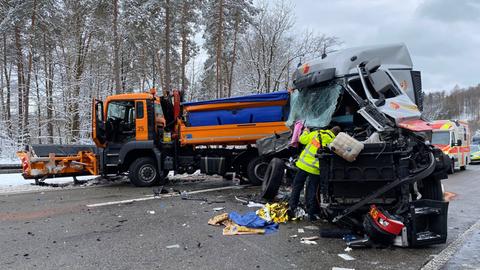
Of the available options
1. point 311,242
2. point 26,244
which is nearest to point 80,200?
point 26,244

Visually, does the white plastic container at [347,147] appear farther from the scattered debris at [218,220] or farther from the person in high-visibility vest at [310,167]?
the scattered debris at [218,220]

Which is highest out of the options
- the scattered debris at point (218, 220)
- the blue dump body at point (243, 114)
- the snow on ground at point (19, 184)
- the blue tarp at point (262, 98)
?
the blue tarp at point (262, 98)

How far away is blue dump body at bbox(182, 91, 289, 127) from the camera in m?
10.7

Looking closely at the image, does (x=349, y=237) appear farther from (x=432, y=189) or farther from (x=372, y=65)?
(x=372, y=65)

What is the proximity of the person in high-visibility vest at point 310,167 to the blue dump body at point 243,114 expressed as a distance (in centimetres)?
364

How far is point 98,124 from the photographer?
36.1ft

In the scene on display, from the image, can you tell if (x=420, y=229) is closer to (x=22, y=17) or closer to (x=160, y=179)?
(x=160, y=179)

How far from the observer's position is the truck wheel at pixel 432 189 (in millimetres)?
5840

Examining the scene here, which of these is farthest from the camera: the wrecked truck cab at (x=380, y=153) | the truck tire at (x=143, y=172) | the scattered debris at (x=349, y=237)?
the truck tire at (x=143, y=172)

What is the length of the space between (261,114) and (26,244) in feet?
21.7

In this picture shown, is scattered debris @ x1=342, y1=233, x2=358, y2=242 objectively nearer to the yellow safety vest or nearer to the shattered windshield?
the yellow safety vest

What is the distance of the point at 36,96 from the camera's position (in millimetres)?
26578

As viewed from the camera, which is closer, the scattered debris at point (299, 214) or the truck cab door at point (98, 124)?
the scattered debris at point (299, 214)

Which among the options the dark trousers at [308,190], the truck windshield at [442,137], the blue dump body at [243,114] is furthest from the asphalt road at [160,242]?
the truck windshield at [442,137]
